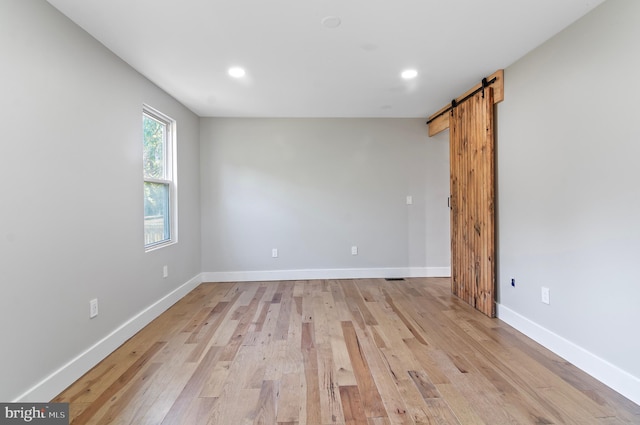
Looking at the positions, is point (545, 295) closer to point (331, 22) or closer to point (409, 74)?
point (409, 74)

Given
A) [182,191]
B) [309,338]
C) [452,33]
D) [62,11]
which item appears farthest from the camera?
[182,191]

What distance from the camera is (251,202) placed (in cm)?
437

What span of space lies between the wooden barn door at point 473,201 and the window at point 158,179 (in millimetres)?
3400

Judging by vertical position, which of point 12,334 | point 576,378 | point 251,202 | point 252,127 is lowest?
point 576,378

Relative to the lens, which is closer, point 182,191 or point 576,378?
point 576,378

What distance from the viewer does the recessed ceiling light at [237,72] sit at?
2.69 metres

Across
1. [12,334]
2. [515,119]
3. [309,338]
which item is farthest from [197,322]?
[515,119]

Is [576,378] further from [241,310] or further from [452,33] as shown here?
[241,310]

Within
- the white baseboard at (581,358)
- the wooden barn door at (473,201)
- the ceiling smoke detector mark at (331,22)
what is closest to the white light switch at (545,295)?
the white baseboard at (581,358)

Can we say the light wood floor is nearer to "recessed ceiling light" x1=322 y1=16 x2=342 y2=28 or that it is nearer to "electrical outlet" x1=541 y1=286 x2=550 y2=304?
"electrical outlet" x1=541 y1=286 x2=550 y2=304

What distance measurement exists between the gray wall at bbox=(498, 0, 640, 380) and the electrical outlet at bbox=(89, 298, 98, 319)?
3.45m

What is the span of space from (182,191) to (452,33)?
3311mm

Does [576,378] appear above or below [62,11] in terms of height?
below

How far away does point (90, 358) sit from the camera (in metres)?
2.08
